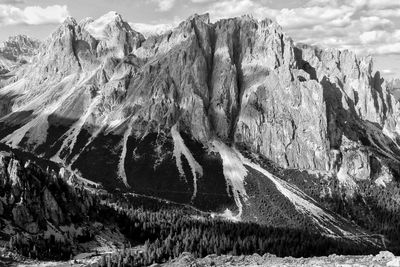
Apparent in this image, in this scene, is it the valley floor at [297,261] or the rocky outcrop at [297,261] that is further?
the rocky outcrop at [297,261]

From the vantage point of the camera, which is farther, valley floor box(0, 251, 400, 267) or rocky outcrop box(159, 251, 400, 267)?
rocky outcrop box(159, 251, 400, 267)

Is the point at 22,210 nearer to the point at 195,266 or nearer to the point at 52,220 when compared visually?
the point at 52,220

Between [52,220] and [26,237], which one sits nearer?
[26,237]

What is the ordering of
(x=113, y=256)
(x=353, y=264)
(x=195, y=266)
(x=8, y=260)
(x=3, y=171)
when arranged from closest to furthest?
(x=353, y=264)
(x=195, y=266)
(x=8, y=260)
(x=113, y=256)
(x=3, y=171)

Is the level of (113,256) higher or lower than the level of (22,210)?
lower

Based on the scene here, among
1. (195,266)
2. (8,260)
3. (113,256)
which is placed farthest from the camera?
(113,256)

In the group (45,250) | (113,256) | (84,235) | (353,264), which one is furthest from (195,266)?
(84,235)

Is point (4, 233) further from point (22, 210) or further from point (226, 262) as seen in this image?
point (226, 262)

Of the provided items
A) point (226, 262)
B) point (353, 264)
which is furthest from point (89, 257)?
point (353, 264)

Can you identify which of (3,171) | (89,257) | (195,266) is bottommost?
(89,257)
